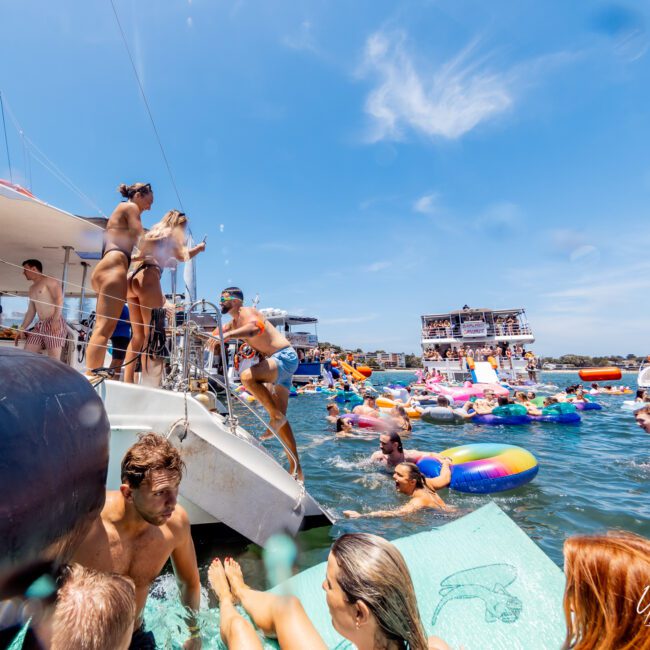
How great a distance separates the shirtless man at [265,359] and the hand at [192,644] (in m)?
1.89

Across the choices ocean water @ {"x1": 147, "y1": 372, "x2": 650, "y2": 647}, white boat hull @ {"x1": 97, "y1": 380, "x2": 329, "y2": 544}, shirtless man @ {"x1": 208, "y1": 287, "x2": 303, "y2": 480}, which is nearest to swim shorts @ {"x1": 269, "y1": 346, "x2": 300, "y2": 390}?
shirtless man @ {"x1": 208, "y1": 287, "x2": 303, "y2": 480}

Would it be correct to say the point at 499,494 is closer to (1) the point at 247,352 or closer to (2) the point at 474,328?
(1) the point at 247,352

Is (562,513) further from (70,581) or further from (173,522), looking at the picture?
(70,581)

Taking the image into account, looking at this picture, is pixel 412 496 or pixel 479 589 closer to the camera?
pixel 479 589

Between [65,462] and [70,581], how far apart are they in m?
0.33

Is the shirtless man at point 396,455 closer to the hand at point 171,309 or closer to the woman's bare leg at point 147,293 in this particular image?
the hand at point 171,309

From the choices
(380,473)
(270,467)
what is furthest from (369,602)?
(380,473)

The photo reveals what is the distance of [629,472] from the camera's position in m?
7.46

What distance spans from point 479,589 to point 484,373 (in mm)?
26641

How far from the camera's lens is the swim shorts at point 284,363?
458 centimetres

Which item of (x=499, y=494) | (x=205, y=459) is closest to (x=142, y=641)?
(x=205, y=459)

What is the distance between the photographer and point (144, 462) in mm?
2051

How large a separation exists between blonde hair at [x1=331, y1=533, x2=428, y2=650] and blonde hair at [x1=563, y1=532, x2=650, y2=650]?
0.56 meters

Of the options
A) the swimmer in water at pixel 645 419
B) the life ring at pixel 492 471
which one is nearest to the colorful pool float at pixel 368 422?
the life ring at pixel 492 471
